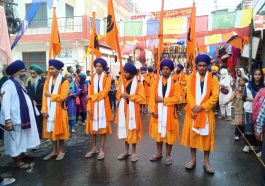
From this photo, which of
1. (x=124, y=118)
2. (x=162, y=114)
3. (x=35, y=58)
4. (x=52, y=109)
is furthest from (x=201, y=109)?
(x=35, y=58)

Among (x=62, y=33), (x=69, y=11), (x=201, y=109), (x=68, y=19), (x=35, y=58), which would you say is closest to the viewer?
(x=201, y=109)

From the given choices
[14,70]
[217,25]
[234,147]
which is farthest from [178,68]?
[14,70]

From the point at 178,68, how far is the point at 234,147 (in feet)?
21.6

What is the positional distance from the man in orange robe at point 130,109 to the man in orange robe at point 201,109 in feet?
3.13

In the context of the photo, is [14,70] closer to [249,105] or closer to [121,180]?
[121,180]

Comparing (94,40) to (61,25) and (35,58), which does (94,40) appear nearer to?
(61,25)

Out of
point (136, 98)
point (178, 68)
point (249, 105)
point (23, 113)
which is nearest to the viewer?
point (23, 113)

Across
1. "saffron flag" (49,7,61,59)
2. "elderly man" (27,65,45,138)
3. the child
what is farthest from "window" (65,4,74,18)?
the child

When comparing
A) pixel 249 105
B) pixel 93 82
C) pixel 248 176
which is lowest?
pixel 248 176

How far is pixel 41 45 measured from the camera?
64.0 feet

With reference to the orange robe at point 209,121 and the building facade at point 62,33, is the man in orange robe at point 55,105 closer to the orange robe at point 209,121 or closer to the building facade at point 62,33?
the orange robe at point 209,121

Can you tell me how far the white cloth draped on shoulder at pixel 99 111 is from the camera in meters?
5.33

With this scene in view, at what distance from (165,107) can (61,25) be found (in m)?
15.9

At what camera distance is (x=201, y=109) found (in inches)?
178
